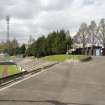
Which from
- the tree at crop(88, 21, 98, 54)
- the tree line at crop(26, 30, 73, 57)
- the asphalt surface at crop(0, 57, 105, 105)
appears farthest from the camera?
the tree at crop(88, 21, 98, 54)

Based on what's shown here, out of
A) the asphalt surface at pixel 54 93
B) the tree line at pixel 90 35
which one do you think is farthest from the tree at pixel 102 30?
the asphalt surface at pixel 54 93

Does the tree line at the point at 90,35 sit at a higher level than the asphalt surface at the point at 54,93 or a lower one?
higher

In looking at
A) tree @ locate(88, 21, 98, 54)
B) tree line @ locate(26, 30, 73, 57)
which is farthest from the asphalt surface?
tree @ locate(88, 21, 98, 54)

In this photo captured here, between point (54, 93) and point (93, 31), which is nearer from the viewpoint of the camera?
point (54, 93)

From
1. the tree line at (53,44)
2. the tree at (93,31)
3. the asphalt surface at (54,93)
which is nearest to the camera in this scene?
the asphalt surface at (54,93)

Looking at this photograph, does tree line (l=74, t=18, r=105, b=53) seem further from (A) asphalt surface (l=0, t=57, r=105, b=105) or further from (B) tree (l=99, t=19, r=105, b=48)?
(A) asphalt surface (l=0, t=57, r=105, b=105)

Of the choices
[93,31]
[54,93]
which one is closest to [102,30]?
[93,31]

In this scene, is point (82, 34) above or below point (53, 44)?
above

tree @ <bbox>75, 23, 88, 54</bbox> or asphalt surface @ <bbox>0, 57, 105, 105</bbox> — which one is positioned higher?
tree @ <bbox>75, 23, 88, 54</bbox>

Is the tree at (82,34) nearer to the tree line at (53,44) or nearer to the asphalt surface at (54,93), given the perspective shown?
the tree line at (53,44)

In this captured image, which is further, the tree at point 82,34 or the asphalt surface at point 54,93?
the tree at point 82,34

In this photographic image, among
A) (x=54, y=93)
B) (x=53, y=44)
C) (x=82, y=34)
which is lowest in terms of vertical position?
(x=54, y=93)

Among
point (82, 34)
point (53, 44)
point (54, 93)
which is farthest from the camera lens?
point (82, 34)

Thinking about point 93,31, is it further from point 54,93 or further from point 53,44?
point 54,93
